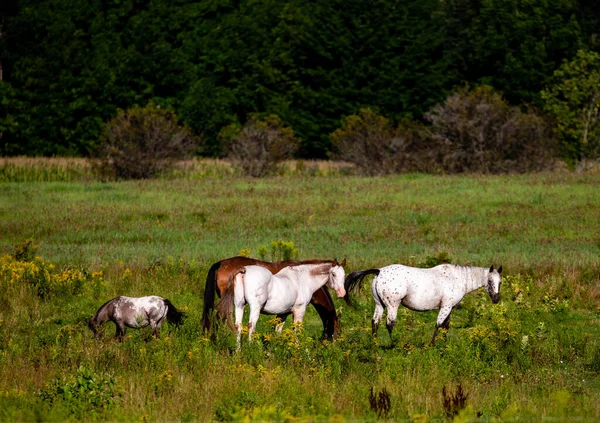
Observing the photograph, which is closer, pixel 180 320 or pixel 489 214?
pixel 180 320

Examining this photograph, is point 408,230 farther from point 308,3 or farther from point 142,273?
point 308,3

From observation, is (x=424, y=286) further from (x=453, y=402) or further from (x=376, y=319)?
(x=453, y=402)

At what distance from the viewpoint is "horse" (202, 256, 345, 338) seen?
44.6ft

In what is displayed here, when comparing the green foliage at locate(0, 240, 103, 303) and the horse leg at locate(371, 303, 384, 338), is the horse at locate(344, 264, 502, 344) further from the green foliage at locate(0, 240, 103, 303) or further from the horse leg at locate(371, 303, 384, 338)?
the green foliage at locate(0, 240, 103, 303)

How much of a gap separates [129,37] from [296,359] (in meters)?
62.7

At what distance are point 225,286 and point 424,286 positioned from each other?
9.23 ft

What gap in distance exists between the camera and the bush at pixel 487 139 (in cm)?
4969

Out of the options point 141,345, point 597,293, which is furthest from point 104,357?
point 597,293

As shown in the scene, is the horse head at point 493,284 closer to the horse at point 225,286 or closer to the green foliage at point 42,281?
the horse at point 225,286

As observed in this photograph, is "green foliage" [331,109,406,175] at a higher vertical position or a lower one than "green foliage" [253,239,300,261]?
higher

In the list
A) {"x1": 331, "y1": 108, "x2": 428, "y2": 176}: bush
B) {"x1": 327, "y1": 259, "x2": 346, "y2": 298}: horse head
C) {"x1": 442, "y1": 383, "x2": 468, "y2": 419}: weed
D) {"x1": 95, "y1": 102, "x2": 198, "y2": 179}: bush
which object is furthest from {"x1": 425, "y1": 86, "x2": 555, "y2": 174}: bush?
{"x1": 442, "y1": 383, "x2": 468, "y2": 419}: weed

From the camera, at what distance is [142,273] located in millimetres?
19516

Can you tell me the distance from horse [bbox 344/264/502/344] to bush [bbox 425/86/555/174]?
1382 inches

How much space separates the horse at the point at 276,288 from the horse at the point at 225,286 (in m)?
0.19
